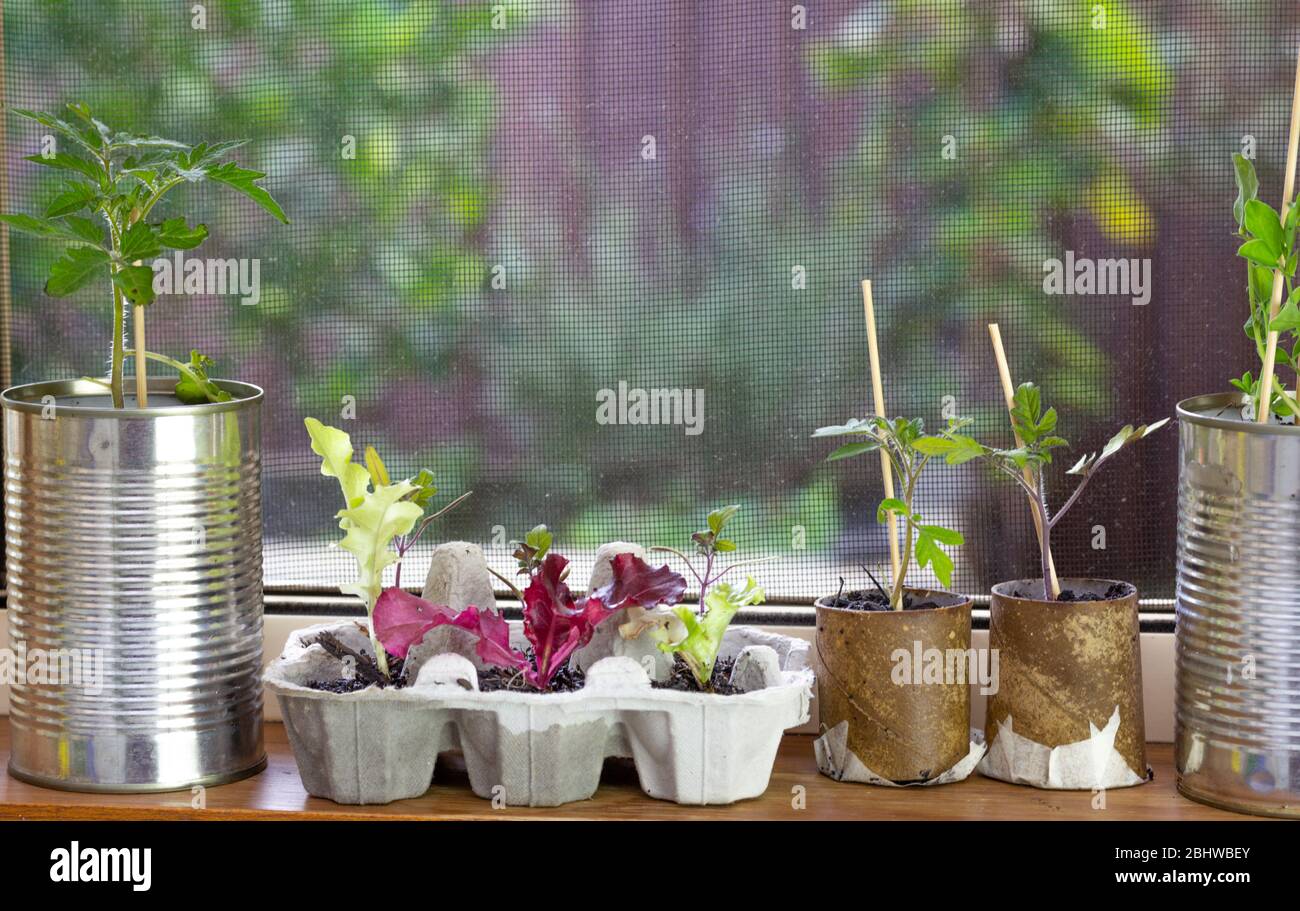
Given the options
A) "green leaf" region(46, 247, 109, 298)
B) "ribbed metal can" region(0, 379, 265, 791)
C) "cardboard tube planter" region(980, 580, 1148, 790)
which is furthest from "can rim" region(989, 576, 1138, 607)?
"green leaf" region(46, 247, 109, 298)

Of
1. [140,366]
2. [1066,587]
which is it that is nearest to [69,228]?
[140,366]

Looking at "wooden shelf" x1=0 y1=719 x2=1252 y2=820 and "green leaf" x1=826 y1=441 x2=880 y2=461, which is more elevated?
"green leaf" x1=826 y1=441 x2=880 y2=461

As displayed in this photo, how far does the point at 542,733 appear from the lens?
1.06 metres

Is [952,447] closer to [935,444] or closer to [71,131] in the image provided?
[935,444]

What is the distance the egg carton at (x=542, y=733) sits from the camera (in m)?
1.05

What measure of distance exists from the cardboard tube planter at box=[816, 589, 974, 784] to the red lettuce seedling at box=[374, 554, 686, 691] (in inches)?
5.0

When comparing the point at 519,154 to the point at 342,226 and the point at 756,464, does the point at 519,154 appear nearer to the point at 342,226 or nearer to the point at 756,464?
the point at 342,226

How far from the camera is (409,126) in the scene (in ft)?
4.22

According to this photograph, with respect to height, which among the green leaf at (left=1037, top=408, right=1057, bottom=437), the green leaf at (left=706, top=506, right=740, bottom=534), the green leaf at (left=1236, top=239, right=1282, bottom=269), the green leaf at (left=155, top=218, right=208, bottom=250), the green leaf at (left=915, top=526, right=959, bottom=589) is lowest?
the green leaf at (left=915, top=526, right=959, bottom=589)

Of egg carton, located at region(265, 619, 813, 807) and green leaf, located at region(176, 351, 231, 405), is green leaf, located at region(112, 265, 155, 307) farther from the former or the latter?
egg carton, located at region(265, 619, 813, 807)

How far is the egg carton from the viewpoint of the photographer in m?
1.05

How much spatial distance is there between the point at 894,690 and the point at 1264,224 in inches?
16.0

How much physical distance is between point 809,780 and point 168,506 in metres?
0.51

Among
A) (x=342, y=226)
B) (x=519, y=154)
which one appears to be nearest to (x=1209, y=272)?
(x=519, y=154)
